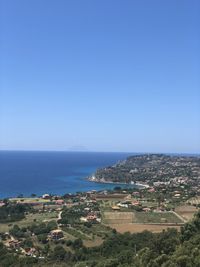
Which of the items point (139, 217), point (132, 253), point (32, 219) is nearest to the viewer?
point (132, 253)

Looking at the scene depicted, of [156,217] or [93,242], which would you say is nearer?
[93,242]

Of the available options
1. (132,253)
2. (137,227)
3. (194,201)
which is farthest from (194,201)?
(132,253)

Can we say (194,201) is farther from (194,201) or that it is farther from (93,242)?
(93,242)

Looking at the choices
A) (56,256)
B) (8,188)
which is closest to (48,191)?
(8,188)

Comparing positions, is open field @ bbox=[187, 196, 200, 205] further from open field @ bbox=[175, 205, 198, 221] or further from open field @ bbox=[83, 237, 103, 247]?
open field @ bbox=[83, 237, 103, 247]

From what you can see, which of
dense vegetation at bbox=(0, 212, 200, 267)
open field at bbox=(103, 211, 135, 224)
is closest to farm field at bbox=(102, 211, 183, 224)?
open field at bbox=(103, 211, 135, 224)

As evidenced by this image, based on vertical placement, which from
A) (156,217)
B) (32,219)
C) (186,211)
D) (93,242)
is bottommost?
(32,219)
